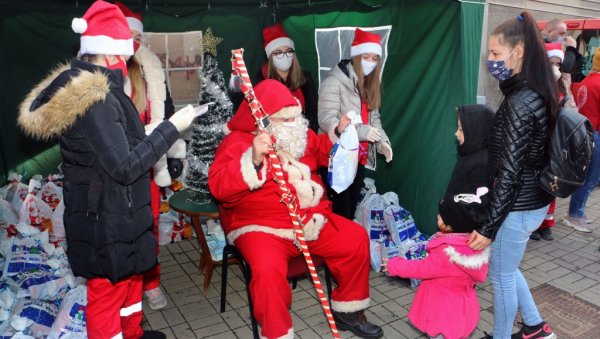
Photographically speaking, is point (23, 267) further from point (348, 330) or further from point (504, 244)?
Result: point (504, 244)

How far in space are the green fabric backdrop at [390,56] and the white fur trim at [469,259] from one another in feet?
5.46

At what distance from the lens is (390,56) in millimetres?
4773

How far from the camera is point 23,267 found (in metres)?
3.83

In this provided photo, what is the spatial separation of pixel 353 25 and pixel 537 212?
3.36 m

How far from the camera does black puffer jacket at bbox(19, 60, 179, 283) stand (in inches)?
88.3

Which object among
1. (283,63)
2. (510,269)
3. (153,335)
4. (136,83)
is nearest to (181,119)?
(136,83)

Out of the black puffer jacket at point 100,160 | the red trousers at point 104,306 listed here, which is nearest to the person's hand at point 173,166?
the black puffer jacket at point 100,160

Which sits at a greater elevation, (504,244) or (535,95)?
(535,95)

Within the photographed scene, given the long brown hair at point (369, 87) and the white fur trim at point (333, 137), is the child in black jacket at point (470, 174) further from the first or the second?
the long brown hair at point (369, 87)

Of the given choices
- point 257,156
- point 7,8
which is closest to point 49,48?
point 7,8

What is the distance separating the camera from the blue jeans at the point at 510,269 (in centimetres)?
268

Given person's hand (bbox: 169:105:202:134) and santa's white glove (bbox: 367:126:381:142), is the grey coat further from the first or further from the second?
person's hand (bbox: 169:105:202:134)

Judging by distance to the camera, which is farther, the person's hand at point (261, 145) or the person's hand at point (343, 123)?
the person's hand at point (343, 123)

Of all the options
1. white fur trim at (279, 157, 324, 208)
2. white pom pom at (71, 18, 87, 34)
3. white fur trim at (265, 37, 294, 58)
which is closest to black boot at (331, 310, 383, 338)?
white fur trim at (279, 157, 324, 208)
